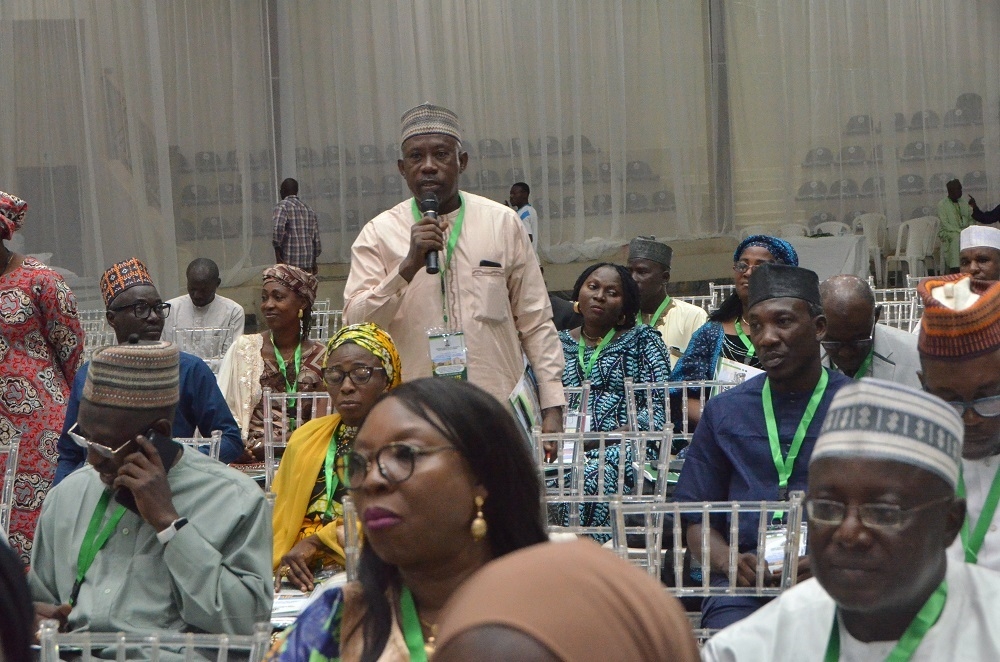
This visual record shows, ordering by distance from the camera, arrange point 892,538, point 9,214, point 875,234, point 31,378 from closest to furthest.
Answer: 1. point 892,538
2. point 31,378
3. point 9,214
4. point 875,234

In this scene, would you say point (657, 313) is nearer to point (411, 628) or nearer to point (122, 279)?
point (122, 279)

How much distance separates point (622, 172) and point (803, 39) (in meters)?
2.75

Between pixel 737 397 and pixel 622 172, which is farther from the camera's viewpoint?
pixel 622 172

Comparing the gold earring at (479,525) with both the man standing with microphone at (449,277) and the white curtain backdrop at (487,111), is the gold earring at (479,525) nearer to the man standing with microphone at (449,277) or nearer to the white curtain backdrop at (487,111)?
the man standing with microphone at (449,277)

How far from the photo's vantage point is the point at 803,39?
15.9 meters

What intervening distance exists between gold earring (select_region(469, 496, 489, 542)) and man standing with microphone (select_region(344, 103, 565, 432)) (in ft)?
7.40

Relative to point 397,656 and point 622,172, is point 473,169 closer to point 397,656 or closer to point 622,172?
point 622,172

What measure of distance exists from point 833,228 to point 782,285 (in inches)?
485

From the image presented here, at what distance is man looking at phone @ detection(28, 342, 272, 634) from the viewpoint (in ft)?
9.20

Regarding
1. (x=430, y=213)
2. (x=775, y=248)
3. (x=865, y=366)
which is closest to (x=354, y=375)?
(x=430, y=213)

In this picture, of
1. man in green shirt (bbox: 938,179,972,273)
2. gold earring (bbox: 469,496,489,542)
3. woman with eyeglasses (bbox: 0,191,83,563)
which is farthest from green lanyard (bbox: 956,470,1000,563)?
man in green shirt (bbox: 938,179,972,273)

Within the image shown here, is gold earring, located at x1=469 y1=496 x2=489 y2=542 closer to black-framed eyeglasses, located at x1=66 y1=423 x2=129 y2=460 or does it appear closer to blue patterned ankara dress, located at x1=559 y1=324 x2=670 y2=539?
black-framed eyeglasses, located at x1=66 y1=423 x2=129 y2=460

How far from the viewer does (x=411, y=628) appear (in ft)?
6.80

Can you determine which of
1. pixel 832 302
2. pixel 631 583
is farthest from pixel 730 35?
pixel 631 583
